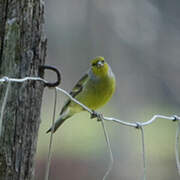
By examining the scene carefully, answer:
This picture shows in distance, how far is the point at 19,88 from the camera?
1736mm

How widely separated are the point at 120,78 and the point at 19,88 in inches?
309

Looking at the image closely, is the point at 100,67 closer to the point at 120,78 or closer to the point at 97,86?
the point at 97,86

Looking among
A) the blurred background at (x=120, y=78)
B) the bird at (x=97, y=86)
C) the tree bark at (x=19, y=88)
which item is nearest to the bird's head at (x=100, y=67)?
the bird at (x=97, y=86)

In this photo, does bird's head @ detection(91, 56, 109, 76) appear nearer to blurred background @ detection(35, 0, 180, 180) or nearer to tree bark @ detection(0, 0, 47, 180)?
tree bark @ detection(0, 0, 47, 180)

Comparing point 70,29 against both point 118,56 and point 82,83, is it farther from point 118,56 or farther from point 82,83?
point 82,83

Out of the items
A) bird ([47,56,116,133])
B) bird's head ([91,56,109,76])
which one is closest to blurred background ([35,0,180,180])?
bird ([47,56,116,133])

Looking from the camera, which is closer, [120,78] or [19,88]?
[19,88]

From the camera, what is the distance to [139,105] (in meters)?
9.46

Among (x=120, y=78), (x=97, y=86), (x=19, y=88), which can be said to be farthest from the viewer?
(x=120, y=78)

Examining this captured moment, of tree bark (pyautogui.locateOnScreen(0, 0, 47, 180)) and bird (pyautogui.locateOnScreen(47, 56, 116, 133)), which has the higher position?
bird (pyautogui.locateOnScreen(47, 56, 116, 133))

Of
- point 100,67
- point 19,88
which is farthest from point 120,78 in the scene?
point 19,88

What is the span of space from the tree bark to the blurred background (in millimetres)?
4989

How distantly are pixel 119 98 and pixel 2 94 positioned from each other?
298 inches

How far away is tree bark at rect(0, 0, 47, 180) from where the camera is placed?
1.73 m
